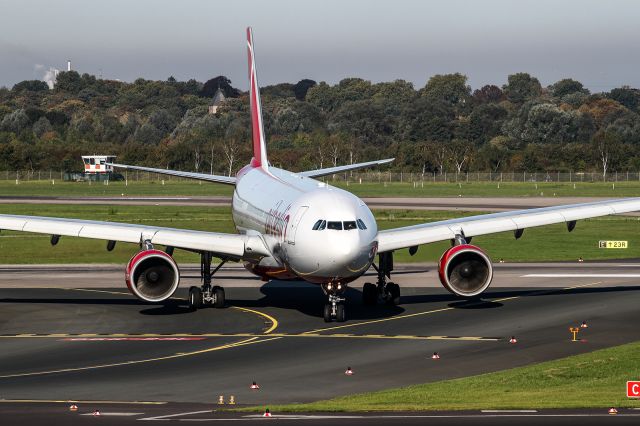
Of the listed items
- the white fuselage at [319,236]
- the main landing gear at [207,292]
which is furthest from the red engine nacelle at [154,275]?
the white fuselage at [319,236]

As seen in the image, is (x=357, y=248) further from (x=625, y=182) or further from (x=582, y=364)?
(x=625, y=182)

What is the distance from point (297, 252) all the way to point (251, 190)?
A: 1323cm

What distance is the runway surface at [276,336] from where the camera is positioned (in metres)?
33.3

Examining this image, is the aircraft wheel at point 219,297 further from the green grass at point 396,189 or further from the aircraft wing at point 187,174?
the green grass at point 396,189

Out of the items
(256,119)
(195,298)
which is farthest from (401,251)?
(195,298)

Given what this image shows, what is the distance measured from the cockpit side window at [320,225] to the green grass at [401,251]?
30.1m

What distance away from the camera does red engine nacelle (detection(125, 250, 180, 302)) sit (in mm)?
46562

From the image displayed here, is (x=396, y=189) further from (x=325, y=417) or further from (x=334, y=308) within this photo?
(x=325, y=417)

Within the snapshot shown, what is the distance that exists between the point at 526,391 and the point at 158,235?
72.9 feet

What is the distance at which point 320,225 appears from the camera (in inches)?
1647

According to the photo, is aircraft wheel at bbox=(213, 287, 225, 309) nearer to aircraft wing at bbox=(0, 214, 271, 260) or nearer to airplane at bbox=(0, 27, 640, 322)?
airplane at bbox=(0, 27, 640, 322)

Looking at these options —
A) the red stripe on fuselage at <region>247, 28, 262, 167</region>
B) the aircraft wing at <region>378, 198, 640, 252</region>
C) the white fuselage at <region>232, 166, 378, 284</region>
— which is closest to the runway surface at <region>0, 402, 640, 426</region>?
the white fuselage at <region>232, 166, 378, 284</region>

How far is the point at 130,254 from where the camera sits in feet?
250

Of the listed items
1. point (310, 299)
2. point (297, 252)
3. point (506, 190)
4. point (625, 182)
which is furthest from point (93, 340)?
point (625, 182)
